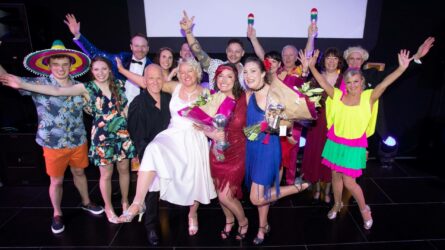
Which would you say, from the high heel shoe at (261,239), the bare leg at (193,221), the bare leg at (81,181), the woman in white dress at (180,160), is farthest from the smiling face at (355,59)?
the bare leg at (81,181)

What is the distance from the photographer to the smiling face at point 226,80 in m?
2.19

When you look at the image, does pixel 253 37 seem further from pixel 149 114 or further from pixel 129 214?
pixel 129 214

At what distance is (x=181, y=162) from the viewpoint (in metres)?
2.27

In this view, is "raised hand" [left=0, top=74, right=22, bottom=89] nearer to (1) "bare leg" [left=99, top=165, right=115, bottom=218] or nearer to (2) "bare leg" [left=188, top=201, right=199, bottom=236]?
(1) "bare leg" [left=99, top=165, right=115, bottom=218]

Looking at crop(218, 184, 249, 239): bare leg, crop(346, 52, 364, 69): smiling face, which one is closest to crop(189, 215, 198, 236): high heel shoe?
crop(218, 184, 249, 239): bare leg

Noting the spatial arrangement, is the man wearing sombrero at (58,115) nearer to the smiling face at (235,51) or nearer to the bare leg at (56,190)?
the bare leg at (56,190)

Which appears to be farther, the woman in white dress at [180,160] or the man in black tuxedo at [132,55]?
the man in black tuxedo at [132,55]

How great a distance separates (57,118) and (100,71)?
56cm

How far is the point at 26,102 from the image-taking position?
3961 millimetres

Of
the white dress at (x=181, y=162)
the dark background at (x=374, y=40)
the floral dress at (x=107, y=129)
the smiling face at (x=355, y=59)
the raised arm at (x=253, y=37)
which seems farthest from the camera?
the dark background at (x=374, y=40)

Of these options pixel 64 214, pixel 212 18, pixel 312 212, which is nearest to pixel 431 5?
pixel 212 18

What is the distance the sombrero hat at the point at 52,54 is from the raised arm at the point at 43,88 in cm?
29

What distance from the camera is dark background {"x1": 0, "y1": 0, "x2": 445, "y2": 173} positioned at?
3707 millimetres

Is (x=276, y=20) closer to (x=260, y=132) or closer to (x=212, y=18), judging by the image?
(x=212, y=18)
